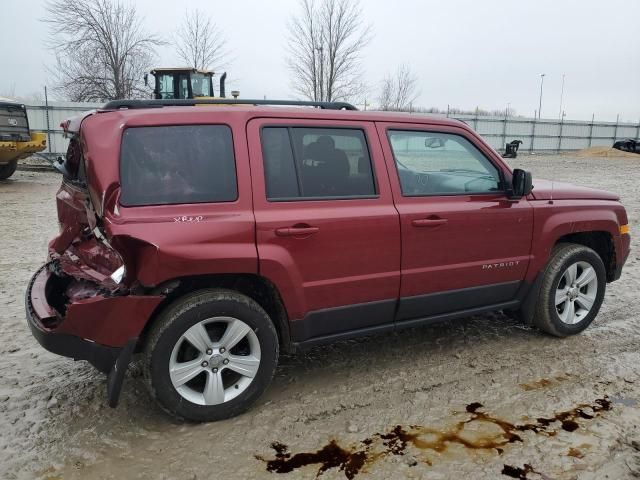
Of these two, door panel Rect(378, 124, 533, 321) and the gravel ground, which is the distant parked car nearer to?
Result: the gravel ground

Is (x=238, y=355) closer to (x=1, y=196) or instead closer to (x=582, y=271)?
(x=582, y=271)

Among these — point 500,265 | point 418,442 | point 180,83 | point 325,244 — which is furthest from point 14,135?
point 418,442

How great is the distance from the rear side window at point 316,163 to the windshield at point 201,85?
580 inches

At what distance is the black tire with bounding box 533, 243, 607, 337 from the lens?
429 centimetres

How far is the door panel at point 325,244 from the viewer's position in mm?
3156

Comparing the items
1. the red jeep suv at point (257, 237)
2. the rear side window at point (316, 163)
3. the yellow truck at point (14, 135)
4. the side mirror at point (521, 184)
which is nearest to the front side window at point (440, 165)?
the red jeep suv at point (257, 237)

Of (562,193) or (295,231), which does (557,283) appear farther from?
(295,231)

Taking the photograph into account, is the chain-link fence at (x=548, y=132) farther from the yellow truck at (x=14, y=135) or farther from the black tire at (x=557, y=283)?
the black tire at (x=557, y=283)

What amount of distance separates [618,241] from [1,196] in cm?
1260

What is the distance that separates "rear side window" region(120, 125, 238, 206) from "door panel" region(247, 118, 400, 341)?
179 millimetres

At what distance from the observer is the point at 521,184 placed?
393cm

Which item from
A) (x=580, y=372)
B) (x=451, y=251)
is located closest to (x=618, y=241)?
(x=580, y=372)

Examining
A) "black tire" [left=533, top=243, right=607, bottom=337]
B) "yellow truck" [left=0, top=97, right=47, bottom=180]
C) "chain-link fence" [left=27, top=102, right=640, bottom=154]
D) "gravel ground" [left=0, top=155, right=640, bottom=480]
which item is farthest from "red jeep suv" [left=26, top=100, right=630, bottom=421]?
"chain-link fence" [left=27, top=102, right=640, bottom=154]

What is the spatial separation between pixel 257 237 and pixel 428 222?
4.00 ft
